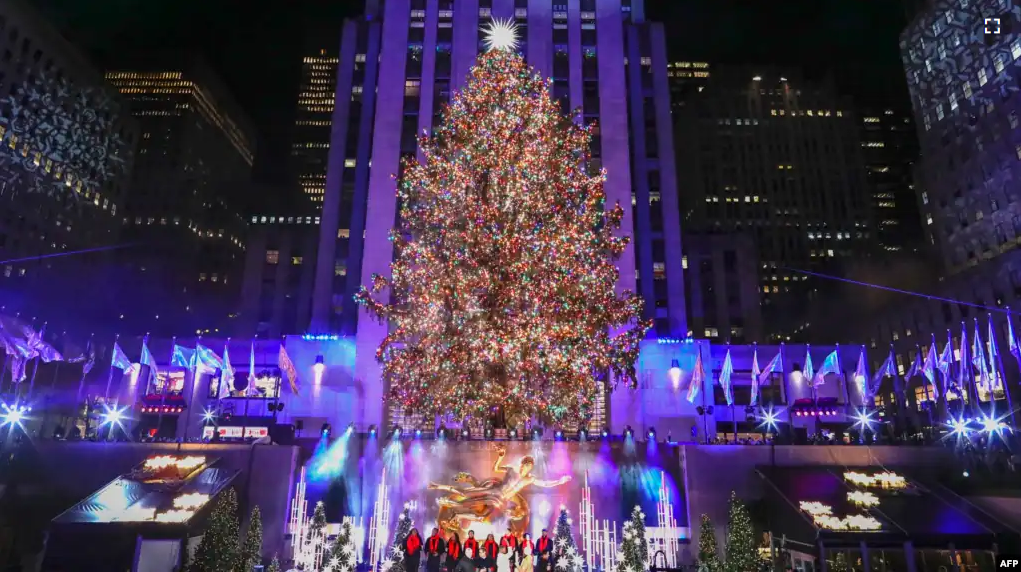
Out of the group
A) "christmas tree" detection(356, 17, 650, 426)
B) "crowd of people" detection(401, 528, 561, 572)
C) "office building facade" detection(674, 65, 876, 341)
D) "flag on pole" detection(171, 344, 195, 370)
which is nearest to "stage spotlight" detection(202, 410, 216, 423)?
"flag on pole" detection(171, 344, 195, 370)

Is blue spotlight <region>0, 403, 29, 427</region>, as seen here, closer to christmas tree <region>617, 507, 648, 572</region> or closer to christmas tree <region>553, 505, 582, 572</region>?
christmas tree <region>553, 505, 582, 572</region>

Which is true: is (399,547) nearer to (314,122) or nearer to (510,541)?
(510,541)

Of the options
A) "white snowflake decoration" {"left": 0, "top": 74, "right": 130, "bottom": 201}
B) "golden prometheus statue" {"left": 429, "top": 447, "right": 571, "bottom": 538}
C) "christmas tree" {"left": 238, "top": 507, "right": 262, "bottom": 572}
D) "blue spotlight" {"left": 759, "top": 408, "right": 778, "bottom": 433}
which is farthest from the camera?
"white snowflake decoration" {"left": 0, "top": 74, "right": 130, "bottom": 201}

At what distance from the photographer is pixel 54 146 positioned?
74.4 metres

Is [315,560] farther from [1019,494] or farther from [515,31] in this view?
[515,31]

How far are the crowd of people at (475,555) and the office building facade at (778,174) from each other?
91909mm

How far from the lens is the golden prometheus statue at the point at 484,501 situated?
788 inches

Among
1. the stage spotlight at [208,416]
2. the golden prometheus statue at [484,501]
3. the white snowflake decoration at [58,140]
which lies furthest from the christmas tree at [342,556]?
the white snowflake decoration at [58,140]

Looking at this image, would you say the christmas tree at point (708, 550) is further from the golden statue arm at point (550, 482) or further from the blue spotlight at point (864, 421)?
the blue spotlight at point (864, 421)

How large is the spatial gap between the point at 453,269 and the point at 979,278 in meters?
56.2

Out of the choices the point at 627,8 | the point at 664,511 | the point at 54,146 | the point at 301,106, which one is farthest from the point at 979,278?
the point at 301,106

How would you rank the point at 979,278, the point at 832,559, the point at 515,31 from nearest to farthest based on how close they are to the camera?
the point at 832,559, the point at 515,31, the point at 979,278

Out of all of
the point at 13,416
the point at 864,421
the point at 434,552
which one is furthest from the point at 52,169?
the point at 864,421

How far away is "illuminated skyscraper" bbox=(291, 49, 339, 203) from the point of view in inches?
5699
